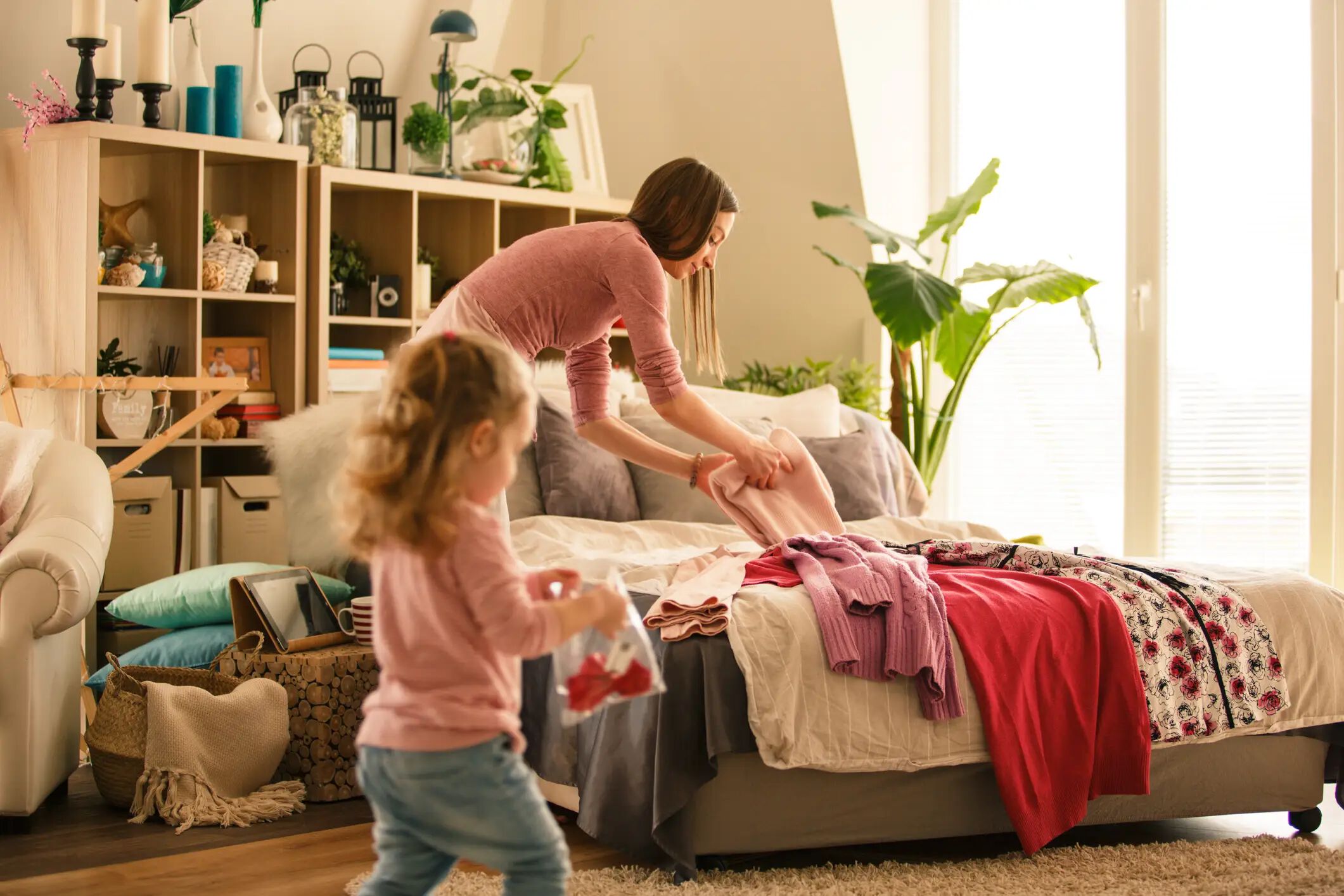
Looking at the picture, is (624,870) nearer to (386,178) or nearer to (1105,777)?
(1105,777)

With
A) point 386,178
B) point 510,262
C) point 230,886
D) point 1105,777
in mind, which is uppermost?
point 386,178

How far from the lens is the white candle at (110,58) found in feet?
12.3

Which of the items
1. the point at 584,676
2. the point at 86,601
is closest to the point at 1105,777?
the point at 584,676

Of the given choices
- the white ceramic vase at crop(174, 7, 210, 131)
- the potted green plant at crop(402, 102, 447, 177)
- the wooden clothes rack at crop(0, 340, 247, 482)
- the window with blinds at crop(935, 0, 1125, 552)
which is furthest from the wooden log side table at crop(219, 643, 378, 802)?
the window with blinds at crop(935, 0, 1125, 552)

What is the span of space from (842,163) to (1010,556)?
2.26 metres

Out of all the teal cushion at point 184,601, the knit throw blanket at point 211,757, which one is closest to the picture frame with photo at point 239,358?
the teal cushion at point 184,601

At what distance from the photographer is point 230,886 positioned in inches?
94.5

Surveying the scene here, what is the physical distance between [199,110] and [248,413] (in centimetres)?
91

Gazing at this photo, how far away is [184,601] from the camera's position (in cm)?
338

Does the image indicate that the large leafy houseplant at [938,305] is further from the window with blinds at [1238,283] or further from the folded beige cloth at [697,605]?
the folded beige cloth at [697,605]

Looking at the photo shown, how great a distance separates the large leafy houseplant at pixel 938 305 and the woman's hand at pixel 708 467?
147 centimetres

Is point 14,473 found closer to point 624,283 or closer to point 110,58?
point 110,58

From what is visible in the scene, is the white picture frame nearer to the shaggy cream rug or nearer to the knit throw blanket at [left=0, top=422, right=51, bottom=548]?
the knit throw blanket at [left=0, top=422, right=51, bottom=548]

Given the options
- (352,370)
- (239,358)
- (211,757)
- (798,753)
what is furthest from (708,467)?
(239,358)
